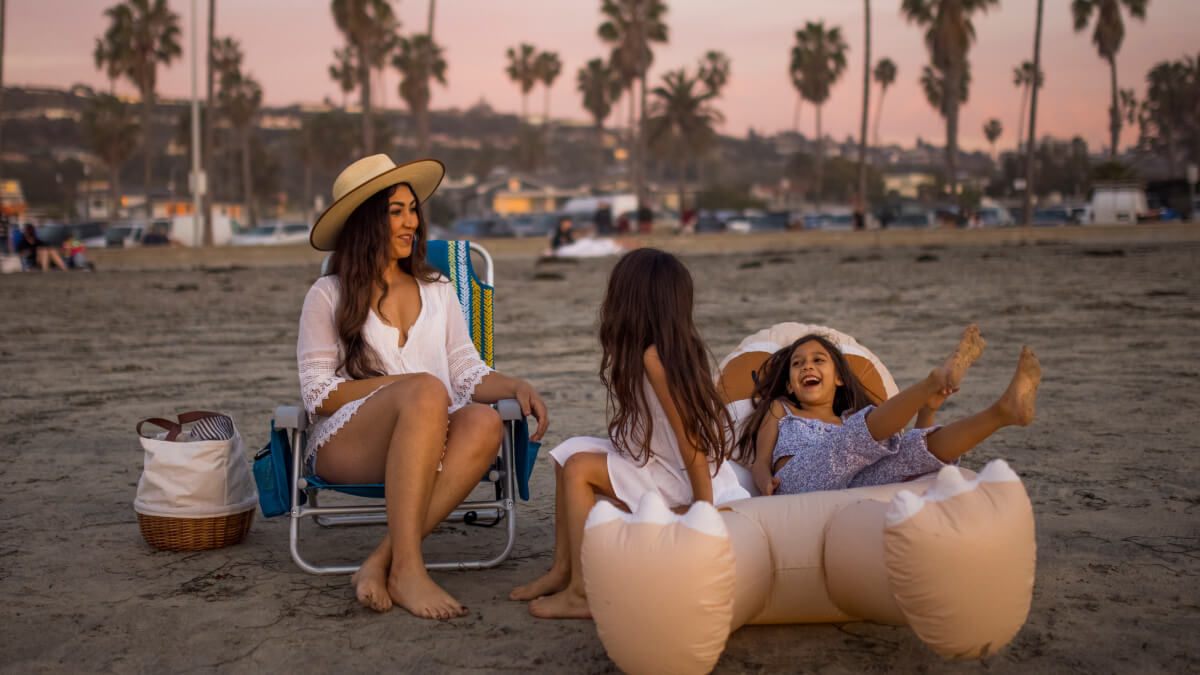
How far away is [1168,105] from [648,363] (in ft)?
290

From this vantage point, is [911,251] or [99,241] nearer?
[911,251]

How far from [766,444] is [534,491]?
1.56 metres

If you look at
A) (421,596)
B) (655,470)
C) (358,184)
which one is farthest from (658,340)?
(358,184)

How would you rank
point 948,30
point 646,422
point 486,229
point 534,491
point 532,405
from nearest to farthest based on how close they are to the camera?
1. point 646,422
2. point 532,405
3. point 534,491
4. point 486,229
5. point 948,30

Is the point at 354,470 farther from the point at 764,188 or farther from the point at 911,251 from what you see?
the point at 764,188

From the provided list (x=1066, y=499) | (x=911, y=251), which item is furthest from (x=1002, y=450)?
(x=911, y=251)

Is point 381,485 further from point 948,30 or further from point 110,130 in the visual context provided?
point 110,130

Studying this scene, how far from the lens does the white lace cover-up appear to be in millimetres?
3562

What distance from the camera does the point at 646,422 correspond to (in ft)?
9.98

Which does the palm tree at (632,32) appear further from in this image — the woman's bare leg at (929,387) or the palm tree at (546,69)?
the woman's bare leg at (929,387)

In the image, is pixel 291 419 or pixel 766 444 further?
pixel 766 444

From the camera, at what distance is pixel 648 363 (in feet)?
9.62

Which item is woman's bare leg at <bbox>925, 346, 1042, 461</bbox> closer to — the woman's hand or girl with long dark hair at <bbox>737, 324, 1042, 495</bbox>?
girl with long dark hair at <bbox>737, 324, 1042, 495</bbox>

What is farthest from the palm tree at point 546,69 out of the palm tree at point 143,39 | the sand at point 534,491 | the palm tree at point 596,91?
the sand at point 534,491
